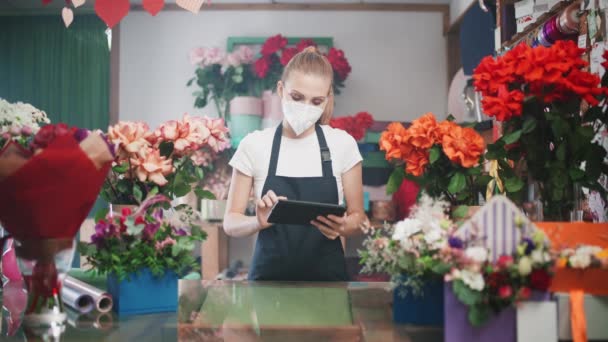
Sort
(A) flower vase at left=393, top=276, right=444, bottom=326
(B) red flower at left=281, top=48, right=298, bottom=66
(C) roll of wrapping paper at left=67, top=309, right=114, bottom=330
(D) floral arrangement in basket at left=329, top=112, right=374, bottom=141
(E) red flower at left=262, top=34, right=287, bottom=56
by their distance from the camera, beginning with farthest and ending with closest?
(E) red flower at left=262, top=34, right=287, bottom=56
(B) red flower at left=281, top=48, right=298, bottom=66
(D) floral arrangement in basket at left=329, top=112, right=374, bottom=141
(C) roll of wrapping paper at left=67, top=309, right=114, bottom=330
(A) flower vase at left=393, top=276, right=444, bottom=326

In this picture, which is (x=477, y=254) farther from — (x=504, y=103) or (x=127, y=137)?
(x=127, y=137)

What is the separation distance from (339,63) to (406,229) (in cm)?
414

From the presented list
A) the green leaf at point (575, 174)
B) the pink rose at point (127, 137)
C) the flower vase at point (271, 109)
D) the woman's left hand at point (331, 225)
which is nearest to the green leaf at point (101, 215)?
the pink rose at point (127, 137)

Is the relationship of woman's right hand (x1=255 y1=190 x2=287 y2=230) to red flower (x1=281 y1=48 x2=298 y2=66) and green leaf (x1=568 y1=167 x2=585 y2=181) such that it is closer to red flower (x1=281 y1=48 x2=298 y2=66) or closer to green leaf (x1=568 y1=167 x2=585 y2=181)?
green leaf (x1=568 y1=167 x2=585 y2=181)

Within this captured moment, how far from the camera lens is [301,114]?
2066 mm

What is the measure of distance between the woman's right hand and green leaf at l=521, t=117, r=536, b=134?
2.35ft

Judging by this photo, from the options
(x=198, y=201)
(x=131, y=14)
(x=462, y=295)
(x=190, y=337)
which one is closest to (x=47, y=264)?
(x=190, y=337)

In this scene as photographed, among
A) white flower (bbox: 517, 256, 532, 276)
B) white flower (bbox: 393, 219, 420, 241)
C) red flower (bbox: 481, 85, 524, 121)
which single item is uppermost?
red flower (bbox: 481, 85, 524, 121)

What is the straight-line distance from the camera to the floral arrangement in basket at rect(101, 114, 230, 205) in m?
1.46

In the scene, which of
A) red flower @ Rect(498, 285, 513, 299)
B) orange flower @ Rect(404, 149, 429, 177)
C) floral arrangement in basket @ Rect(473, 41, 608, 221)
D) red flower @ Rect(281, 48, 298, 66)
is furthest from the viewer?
red flower @ Rect(281, 48, 298, 66)

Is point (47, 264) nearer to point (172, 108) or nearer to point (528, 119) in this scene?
point (528, 119)

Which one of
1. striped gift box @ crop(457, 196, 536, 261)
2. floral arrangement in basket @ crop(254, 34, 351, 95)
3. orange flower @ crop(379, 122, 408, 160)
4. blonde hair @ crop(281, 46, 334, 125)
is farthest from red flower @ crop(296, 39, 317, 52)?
striped gift box @ crop(457, 196, 536, 261)

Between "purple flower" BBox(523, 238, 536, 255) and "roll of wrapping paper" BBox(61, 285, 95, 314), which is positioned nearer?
"purple flower" BBox(523, 238, 536, 255)

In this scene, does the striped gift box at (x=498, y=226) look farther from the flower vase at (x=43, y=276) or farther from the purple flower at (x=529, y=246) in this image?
the flower vase at (x=43, y=276)
